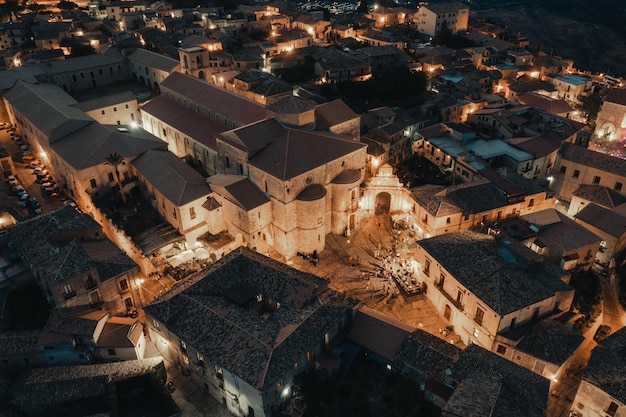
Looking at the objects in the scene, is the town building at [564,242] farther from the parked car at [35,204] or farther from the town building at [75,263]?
the parked car at [35,204]

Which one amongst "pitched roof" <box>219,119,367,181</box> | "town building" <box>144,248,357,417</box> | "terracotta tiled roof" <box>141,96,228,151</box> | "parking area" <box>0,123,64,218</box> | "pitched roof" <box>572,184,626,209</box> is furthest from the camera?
"terracotta tiled roof" <box>141,96,228,151</box>

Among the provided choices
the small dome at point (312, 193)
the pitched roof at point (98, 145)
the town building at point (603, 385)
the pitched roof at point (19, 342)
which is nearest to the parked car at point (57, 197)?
the pitched roof at point (98, 145)

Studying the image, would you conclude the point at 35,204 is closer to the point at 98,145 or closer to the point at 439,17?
the point at 98,145

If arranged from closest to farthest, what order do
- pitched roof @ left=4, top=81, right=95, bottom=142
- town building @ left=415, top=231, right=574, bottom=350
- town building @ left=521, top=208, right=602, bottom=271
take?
town building @ left=415, top=231, right=574, bottom=350 → town building @ left=521, top=208, right=602, bottom=271 → pitched roof @ left=4, top=81, right=95, bottom=142

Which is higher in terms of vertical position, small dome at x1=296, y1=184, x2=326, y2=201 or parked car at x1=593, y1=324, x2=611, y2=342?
small dome at x1=296, y1=184, x2=326, y2=201

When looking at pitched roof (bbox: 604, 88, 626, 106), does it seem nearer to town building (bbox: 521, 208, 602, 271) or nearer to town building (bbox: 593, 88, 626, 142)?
town building (bbox: 593, 88, 626, 142)

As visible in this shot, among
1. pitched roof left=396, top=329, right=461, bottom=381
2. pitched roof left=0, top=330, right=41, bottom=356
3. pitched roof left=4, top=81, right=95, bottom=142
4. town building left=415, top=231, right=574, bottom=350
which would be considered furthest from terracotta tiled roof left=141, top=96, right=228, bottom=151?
pitched roof left=396, top=329, right=461, bottom=381

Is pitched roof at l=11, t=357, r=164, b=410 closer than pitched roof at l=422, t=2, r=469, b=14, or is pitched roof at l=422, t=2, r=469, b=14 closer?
pitched roof at l=11, t=357, r=164, b=410

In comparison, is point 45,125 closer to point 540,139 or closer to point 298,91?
point 298,91
